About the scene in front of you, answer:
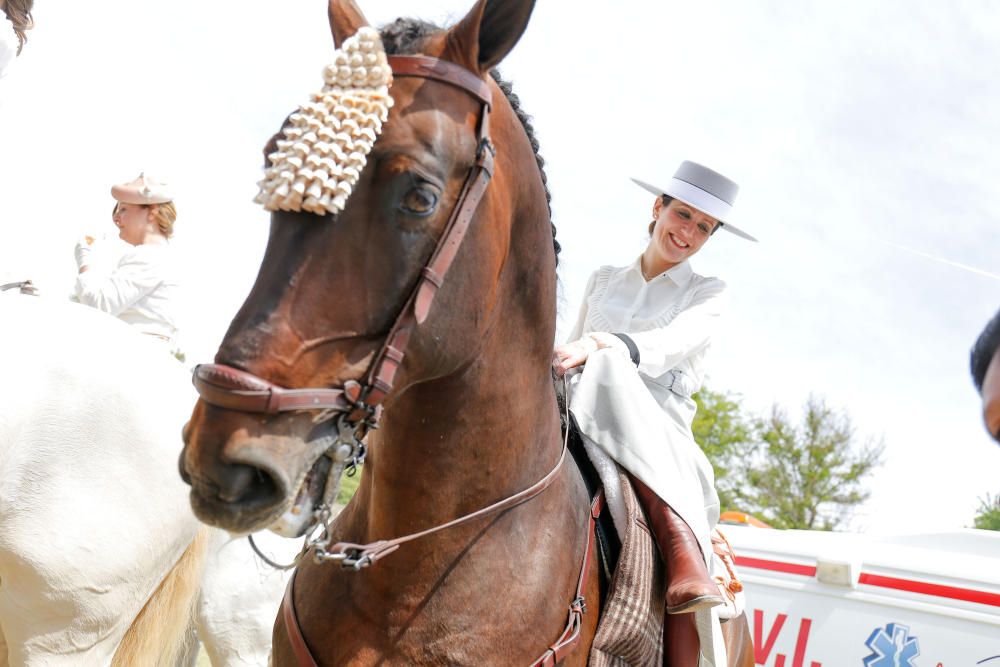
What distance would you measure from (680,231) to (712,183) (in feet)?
0.89

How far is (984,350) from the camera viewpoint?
1.27m

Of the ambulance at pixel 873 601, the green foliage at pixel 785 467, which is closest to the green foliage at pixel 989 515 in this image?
the green foliage at pixel 785 467

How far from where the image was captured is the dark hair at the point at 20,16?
3781 mm

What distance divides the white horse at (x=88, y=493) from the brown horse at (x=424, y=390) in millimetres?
1050

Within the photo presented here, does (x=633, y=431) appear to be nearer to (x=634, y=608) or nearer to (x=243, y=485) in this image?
(x=634, y=608)

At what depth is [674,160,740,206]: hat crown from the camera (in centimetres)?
407

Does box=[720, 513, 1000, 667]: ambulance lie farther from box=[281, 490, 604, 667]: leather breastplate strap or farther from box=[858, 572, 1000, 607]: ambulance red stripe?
box=[281, 490, 604, 667]: leather breastplate strap

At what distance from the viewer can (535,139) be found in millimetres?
2795

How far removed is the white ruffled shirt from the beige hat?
25 centimetres

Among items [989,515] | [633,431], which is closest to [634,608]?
[633,431]

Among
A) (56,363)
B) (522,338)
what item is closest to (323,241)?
(522,338)

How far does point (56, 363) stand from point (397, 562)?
1.83 meters

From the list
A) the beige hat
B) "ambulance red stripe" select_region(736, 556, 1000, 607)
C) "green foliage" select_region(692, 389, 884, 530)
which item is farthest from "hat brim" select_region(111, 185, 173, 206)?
"green foliage" select_region(692, 389, 884, 530)

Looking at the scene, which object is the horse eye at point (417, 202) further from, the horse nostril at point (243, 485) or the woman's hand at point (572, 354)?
the woman's hand at point (572, 354)
